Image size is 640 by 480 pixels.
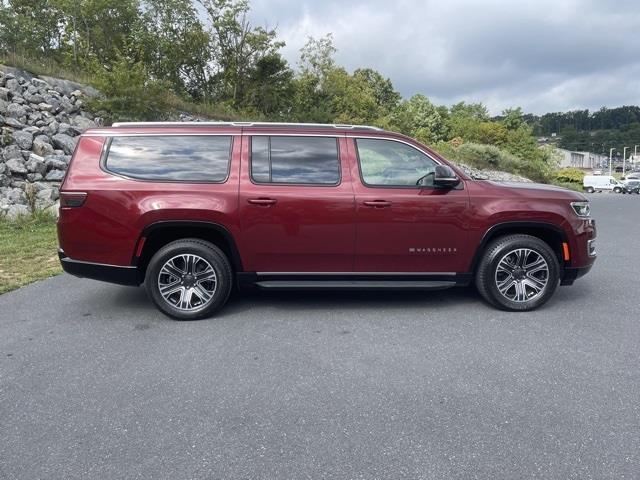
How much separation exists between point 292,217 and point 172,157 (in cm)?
133

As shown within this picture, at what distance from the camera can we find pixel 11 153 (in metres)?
12.3

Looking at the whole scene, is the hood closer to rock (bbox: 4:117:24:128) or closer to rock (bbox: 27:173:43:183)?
rock (bbox: 27:173:43:183)

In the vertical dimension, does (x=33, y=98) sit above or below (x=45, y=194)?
above

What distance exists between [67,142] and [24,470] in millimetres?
13356

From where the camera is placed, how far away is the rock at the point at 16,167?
11.9m

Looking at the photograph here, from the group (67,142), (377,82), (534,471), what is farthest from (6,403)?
(377,82)

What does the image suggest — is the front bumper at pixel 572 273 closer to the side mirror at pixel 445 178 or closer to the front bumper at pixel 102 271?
the side mirror at pixel 445 178

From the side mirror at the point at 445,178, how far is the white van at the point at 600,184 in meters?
53.0

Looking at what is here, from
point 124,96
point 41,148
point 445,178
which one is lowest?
point 445,178

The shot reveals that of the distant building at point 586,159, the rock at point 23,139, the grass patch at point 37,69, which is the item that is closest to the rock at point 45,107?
the rock at point 23,139

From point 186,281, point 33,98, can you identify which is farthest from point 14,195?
point 186,281

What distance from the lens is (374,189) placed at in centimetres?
466

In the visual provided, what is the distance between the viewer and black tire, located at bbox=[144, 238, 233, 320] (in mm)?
4586

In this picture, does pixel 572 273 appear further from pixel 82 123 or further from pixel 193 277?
pixel 82 123
